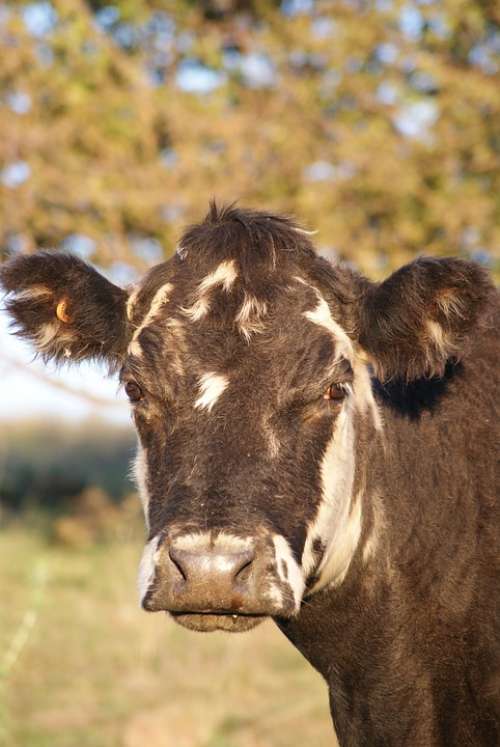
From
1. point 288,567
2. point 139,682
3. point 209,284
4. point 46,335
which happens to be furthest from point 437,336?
point 139,682

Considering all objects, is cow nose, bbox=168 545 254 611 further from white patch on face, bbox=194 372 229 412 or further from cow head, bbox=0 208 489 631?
white patch on face, bbox=194 372 229 412

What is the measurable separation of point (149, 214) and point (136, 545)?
4.72 metres

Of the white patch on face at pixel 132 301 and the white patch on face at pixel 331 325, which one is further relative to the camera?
the white patch on face at pixel 132 301

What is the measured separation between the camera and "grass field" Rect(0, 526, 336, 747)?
834 centimetres

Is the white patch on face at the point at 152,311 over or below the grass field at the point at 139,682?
over

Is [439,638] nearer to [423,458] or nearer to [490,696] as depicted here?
[490,696]

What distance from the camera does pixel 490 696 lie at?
14.9 ft

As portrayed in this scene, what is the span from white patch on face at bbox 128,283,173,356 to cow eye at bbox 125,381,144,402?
0.40ft

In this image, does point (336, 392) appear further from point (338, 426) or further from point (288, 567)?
point (288, 567)

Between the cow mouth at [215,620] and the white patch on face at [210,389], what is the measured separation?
0.73 m

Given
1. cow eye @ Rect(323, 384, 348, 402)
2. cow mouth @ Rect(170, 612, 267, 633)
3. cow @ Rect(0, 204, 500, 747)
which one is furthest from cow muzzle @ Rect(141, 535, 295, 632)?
cow eye @ Rect(323, 384, 348, 402)

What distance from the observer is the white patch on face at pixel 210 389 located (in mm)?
4242

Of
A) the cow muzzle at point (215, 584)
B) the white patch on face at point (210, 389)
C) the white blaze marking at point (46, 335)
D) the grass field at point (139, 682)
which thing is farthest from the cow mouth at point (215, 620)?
the grass field at point (139, 682)

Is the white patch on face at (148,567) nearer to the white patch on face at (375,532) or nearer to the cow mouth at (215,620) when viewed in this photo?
the cow mouth at (215,620)
